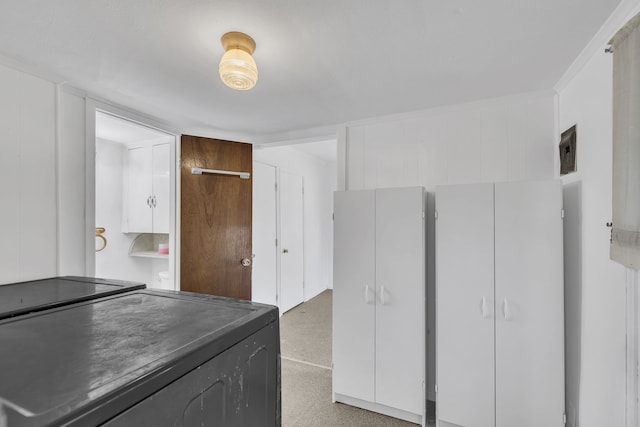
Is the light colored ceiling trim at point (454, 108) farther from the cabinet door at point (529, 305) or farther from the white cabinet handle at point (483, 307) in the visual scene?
the white cabinet handle at point (483, 307)

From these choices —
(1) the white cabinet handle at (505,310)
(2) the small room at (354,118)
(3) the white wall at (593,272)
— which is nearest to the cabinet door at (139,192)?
(2) the small room at (354,118)

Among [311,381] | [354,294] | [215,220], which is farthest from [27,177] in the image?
[311,381]

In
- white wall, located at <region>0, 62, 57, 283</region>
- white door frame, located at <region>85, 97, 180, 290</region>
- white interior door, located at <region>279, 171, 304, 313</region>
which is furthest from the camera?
white interior door, located at <region>279, 171, 304, 313</region>

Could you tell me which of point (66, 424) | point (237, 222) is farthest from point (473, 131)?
point (66, 424)

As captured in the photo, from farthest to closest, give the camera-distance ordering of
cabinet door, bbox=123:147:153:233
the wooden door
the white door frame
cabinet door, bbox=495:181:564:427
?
cabinet door, bbox=123:147:153:233 < the wooden door < the white door frame < cabinet door, bbox=495:181:564:427

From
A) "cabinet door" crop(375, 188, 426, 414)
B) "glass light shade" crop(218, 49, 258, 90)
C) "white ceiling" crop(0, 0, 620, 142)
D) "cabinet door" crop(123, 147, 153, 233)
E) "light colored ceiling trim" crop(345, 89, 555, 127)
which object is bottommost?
"cabinet door" crop(375, 188, 426, 414)

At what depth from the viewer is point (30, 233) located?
1640 millimetres

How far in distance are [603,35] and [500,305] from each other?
146cm

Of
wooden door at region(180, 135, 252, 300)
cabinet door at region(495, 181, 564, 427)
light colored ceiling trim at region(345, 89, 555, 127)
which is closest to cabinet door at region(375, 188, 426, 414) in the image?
cabinet door at region(495, 181, 564, 427)

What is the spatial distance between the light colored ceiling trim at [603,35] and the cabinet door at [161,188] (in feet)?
11.3

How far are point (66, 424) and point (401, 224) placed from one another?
1.93 meters

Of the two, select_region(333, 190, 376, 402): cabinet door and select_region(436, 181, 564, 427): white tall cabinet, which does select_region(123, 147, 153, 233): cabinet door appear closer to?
select_region(333, 190, 376, 402): cabinet door

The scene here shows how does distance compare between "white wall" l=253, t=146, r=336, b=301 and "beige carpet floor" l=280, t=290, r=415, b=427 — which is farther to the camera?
"white wall" l=253, t=146, r=336, b=301

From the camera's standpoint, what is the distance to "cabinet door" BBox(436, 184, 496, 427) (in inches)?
71.2
